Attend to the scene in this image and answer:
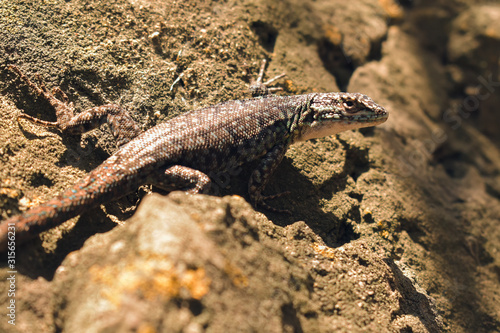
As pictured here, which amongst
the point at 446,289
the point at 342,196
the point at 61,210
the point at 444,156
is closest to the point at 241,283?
the point at 61,210

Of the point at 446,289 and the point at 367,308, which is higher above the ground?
the point at 367,308

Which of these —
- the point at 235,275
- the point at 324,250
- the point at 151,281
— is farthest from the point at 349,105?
the point at 151,281

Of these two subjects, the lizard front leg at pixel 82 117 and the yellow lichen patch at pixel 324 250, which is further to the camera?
the lizard front leg at pixel 82 117

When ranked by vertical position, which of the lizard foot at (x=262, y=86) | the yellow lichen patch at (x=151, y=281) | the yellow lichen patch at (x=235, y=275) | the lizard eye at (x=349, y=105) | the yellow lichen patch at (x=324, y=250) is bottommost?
the yellow lichen patch at (x=324, y=250)

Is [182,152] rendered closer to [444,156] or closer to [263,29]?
[263,29]

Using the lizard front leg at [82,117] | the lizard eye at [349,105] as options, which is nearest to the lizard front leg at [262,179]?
the lizard eye at [349,105]

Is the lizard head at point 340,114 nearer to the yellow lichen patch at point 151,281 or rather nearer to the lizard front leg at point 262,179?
the lizard front leg at point 262,179
